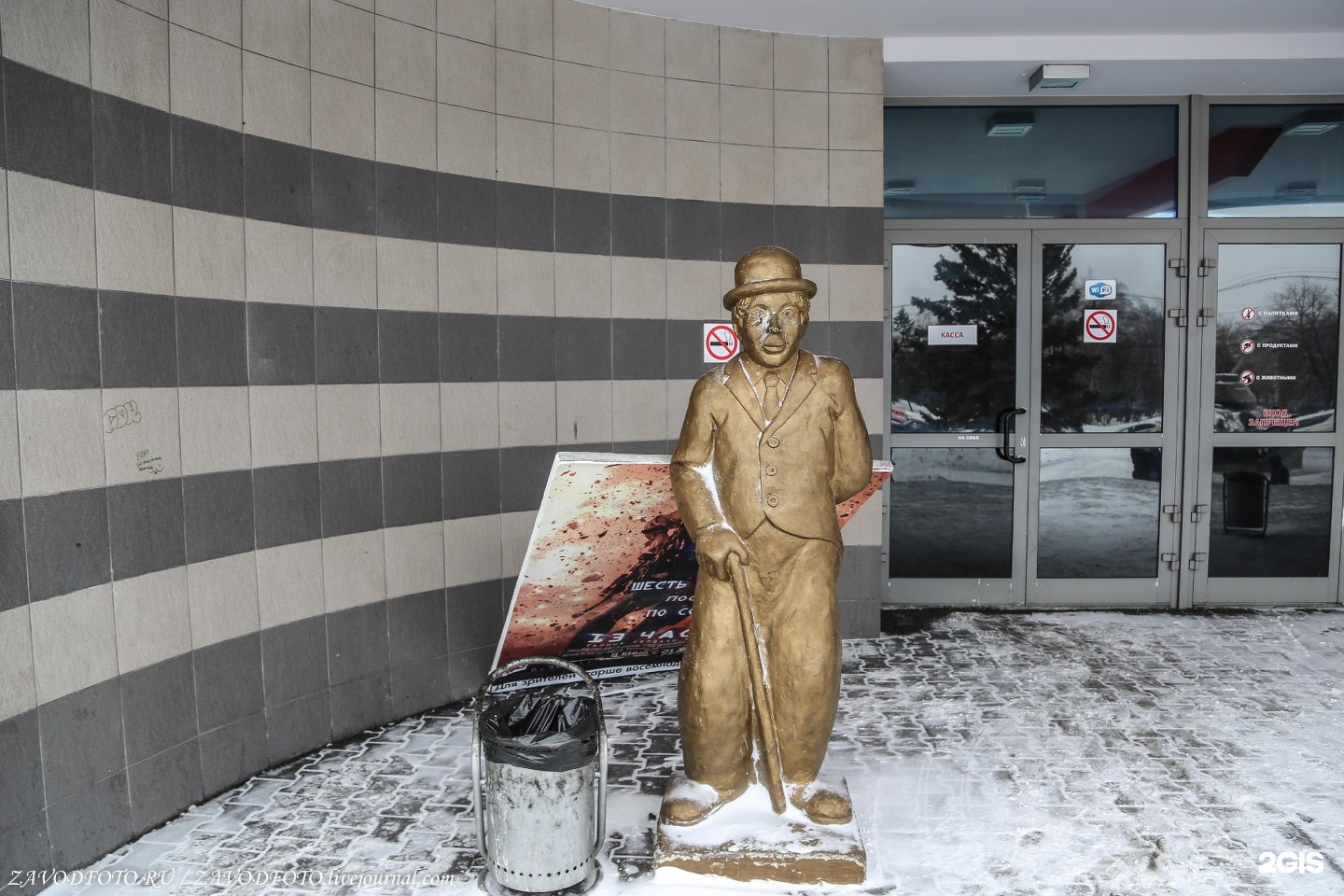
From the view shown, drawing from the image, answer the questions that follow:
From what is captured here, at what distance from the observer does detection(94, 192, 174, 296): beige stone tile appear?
3229 mm

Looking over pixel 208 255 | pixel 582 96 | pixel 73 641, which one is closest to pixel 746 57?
pixel 582 96

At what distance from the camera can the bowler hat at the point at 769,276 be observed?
9.95ft

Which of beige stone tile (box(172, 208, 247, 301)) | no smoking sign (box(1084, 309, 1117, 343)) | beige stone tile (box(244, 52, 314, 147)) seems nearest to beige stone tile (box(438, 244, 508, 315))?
beige stone tile (box(244, 52, 314, 147))

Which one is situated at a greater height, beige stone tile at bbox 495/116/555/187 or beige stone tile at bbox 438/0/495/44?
beige stone tile at bbox 438/0/495/44

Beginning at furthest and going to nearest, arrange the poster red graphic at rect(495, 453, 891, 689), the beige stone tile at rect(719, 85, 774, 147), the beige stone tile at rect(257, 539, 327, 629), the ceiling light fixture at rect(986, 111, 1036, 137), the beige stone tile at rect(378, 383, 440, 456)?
the ceiling light fixture at rect(986, 111, 1036, 137) → the beige stone tile at rect(719, 85, 774, 147) → the beige stone tile at rect(378, 383, 440, 456) → the beige stone tile at rect(257, 539, 327, 629) → the poster red graphic at rect(495, 453, 891, 689)

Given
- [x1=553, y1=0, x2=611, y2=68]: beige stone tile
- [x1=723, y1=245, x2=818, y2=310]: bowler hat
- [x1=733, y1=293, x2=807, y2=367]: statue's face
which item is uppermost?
[x1=553, y1=0, x2=611, y2=68]: beige stone tile

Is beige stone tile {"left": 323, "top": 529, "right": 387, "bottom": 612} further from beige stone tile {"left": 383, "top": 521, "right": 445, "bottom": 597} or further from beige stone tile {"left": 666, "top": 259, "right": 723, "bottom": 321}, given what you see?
beige stone tile {"left": 666, "top": 259, "right": 723, "bottom": 321}

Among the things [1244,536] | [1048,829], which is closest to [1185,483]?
[1244,536]

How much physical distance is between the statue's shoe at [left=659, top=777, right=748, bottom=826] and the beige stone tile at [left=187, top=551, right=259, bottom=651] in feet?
6.25

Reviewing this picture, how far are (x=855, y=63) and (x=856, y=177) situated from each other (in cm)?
69

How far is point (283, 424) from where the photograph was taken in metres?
3.96

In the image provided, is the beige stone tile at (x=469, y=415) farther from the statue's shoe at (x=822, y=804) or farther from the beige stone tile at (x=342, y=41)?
the statue's shoe at (x=822, y=804)

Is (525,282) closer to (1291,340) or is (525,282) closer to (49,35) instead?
(49,35)

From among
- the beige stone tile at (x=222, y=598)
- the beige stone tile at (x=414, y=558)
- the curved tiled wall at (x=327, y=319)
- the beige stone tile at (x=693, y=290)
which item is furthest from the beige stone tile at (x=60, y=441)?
the beige stone tile at (x=693, y=290)
